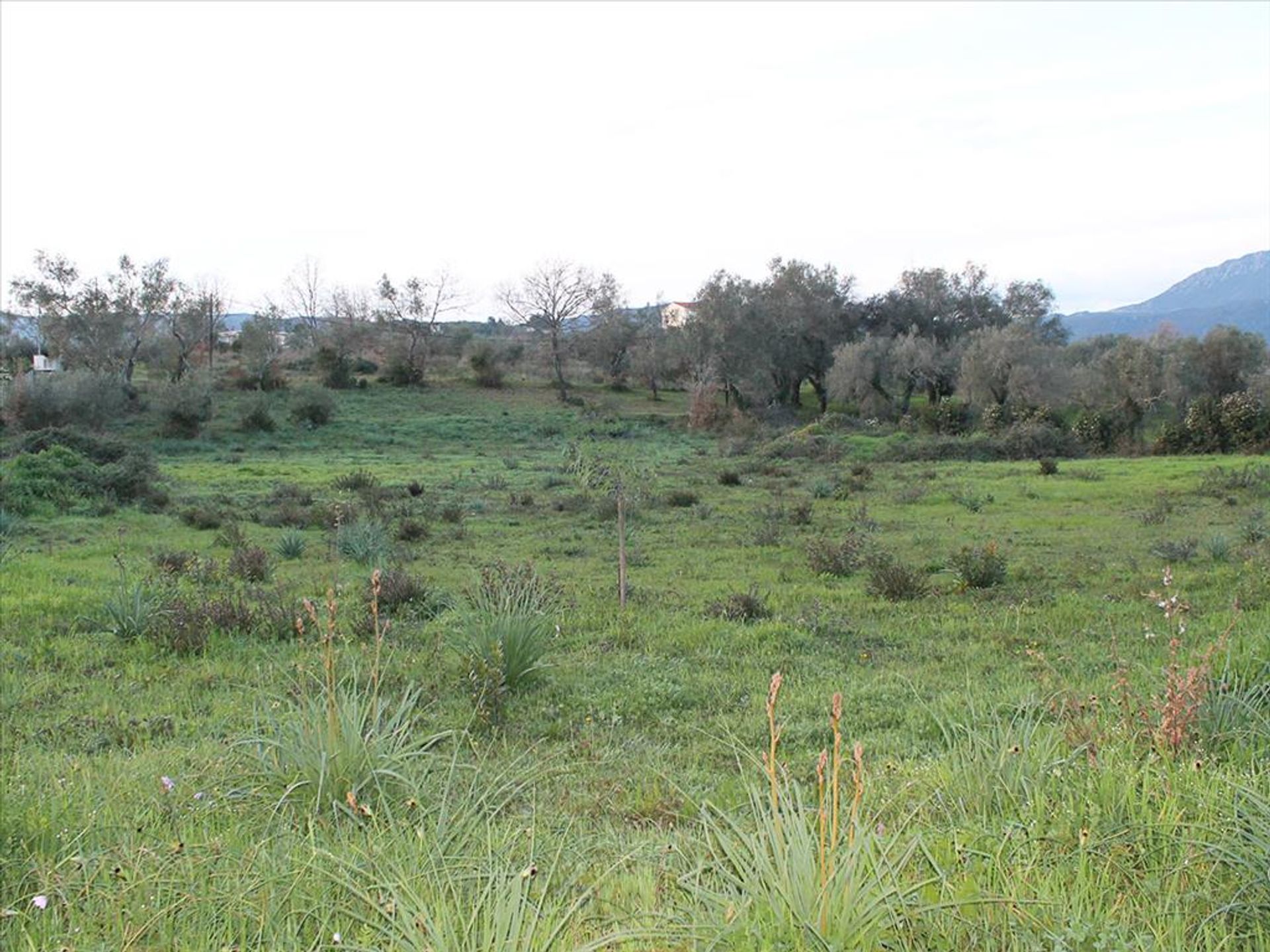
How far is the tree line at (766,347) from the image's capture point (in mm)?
38688

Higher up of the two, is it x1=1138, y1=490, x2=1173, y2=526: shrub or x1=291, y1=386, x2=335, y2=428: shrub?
x1=291, y1=386, x2=335, y2=428: shrub

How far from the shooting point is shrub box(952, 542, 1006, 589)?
10914 mm

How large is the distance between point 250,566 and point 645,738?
732 cm

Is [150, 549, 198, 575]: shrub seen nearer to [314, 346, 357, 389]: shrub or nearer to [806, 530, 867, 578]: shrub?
[806, 530, 867, 578]: shrub

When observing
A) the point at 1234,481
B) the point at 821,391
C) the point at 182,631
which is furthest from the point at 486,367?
the point at 182,631

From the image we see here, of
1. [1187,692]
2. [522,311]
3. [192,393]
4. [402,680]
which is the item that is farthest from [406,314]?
[1187,692]

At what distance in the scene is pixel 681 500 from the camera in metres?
19.4

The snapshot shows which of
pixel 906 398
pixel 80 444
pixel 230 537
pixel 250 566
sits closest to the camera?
pixel 250 566

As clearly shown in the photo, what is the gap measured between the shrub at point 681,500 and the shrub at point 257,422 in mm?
23429

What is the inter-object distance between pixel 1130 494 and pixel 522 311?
131ft

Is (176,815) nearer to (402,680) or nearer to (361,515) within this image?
(402,680)

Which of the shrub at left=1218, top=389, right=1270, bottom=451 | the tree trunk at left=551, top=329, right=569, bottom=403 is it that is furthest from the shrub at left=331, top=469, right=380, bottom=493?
the shrub at left=1218, top=389, right=1270, bottom=451

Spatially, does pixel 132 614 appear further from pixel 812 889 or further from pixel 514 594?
pixel 812 889

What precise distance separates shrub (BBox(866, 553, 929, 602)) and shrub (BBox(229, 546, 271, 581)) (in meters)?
7.17
